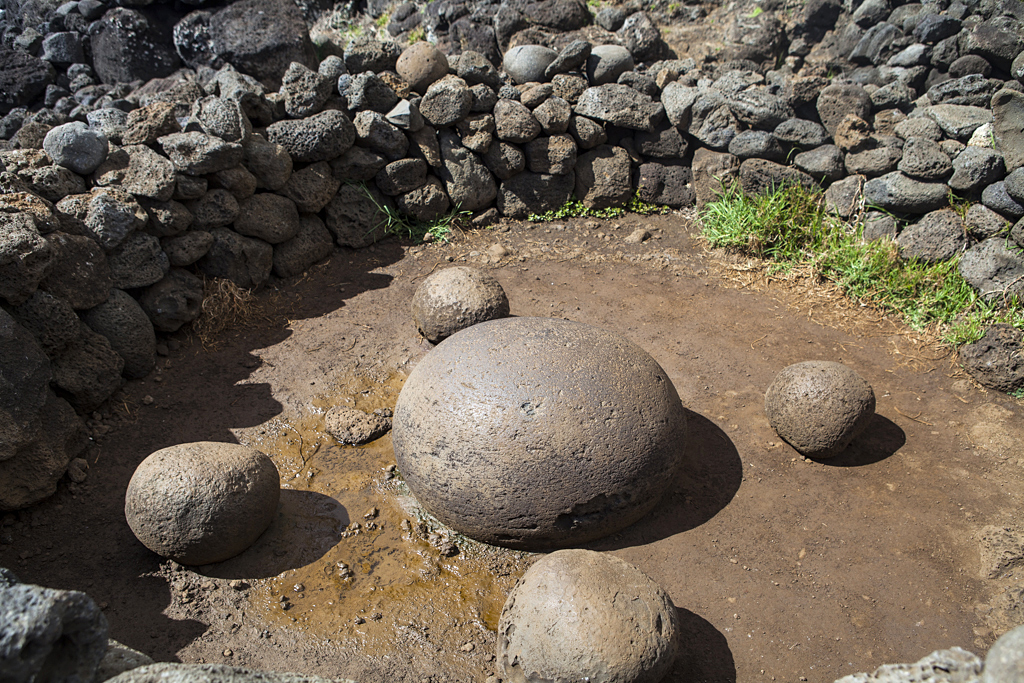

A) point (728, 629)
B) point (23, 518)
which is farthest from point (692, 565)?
point (23, 518)

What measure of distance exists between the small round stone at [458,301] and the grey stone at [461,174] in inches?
87.1

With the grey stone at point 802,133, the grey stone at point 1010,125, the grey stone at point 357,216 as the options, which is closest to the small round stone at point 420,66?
the grey stone at point 357,216

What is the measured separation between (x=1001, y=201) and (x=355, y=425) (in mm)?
5963

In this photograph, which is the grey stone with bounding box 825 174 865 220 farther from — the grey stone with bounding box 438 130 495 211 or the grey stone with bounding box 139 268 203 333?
the grey stone with bounding box 139 268 203 333

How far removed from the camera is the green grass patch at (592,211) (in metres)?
7.46

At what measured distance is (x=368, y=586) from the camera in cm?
373

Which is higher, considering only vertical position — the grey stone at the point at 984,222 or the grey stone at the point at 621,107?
the grey stone at the point at 621,107

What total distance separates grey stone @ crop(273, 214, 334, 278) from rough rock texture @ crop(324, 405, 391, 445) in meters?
2.15

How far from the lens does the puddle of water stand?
139 inches

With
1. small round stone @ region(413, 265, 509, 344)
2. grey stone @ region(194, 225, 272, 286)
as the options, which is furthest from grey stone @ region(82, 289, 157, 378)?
small round stone @ region(413, 265, 509, 344)

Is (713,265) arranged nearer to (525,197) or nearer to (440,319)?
(525,197)

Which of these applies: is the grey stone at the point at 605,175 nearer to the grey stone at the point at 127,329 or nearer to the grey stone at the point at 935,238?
the grey stone at the point at 935,238

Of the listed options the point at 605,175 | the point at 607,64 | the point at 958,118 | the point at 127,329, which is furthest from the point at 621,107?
the point at 127,329

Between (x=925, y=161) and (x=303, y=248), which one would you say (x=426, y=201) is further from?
(x=925, y=161)
